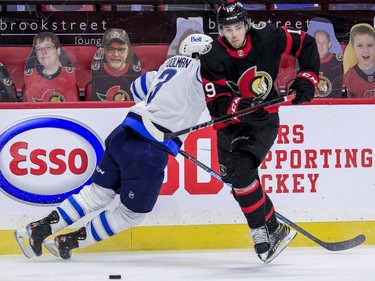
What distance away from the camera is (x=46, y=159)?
16.4 feet

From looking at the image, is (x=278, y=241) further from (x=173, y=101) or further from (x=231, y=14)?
(x=231, y=14)

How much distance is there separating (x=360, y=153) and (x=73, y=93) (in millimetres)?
1464

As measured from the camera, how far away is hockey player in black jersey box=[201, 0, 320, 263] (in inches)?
171

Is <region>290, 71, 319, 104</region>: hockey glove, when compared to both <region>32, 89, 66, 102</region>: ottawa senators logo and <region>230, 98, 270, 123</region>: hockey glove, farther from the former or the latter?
<region>32, 89, 66, 102</region>: ottawa senators logo

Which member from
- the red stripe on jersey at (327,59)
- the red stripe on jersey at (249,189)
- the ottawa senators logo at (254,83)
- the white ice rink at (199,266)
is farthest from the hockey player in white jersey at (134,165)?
the red stripe on jersey at (327,59)

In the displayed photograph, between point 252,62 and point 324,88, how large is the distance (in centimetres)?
A: 102

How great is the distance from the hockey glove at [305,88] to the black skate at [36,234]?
1.22m

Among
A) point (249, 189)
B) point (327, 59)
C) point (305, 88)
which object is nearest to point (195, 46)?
point (305, 88)

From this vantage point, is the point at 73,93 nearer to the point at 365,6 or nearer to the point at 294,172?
the point at 294,172

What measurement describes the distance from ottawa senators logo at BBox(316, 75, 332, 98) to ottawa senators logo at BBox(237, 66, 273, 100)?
35.4 inches

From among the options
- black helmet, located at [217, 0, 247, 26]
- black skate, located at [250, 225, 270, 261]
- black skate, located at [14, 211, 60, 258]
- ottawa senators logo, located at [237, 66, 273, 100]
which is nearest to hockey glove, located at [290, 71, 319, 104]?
ottawa senators logo, located at [237, 66, 273, 100]

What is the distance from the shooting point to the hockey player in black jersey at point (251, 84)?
434cm

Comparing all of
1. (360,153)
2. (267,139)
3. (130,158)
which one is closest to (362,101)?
(360,153)

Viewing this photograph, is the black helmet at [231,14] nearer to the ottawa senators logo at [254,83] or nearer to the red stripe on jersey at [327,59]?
the ottawa senators logo at [254,83]
